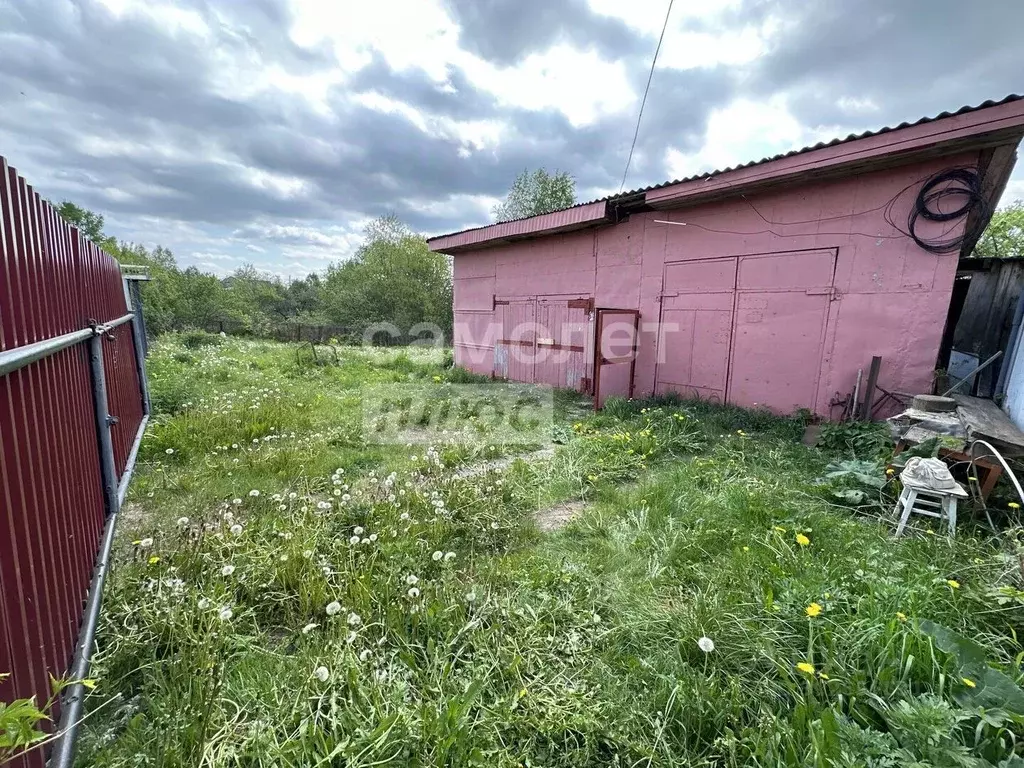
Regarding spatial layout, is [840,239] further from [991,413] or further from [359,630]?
[359,630]

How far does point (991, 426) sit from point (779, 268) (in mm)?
2847

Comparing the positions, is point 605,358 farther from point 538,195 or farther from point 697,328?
point 538,195

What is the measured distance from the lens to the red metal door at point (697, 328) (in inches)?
233

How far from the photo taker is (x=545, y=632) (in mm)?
1921

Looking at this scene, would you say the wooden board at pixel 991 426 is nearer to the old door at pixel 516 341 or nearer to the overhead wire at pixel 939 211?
the overhead wire at pixel 939 211

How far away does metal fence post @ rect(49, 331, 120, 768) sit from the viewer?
129 cm

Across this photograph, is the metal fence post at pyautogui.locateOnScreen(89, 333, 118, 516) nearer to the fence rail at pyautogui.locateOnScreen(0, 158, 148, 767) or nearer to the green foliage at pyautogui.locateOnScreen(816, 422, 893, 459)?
the fence rail at pyautogui.locateOnScreen(0, 158, 148, 767)

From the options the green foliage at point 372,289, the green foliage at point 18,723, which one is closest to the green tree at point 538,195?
the green foliage at point 372,289

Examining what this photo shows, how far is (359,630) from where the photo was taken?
1.83 meters

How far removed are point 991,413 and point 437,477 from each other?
5028 millimetres

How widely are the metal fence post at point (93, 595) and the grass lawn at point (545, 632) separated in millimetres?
87

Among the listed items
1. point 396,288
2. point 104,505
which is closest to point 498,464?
point 104,505

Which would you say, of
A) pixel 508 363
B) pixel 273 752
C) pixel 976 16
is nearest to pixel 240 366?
pixel 508 363

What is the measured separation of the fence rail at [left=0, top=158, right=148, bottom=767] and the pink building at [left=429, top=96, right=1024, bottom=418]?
5299 mm
